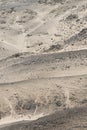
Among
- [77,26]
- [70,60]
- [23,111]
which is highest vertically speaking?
[77,26]

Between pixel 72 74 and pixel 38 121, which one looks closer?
pixel 38 121

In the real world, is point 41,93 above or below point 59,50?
below

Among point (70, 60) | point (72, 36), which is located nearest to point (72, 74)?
point (70, 60)

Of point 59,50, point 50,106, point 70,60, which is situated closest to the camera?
point 50,106

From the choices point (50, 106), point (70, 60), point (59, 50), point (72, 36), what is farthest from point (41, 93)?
point (72, 36)

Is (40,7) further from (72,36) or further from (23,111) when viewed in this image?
(23,111)

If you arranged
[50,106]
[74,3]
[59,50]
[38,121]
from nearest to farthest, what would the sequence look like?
1. [38,121]
2. [50,106]
3. [59,50]
4. [74,3]
